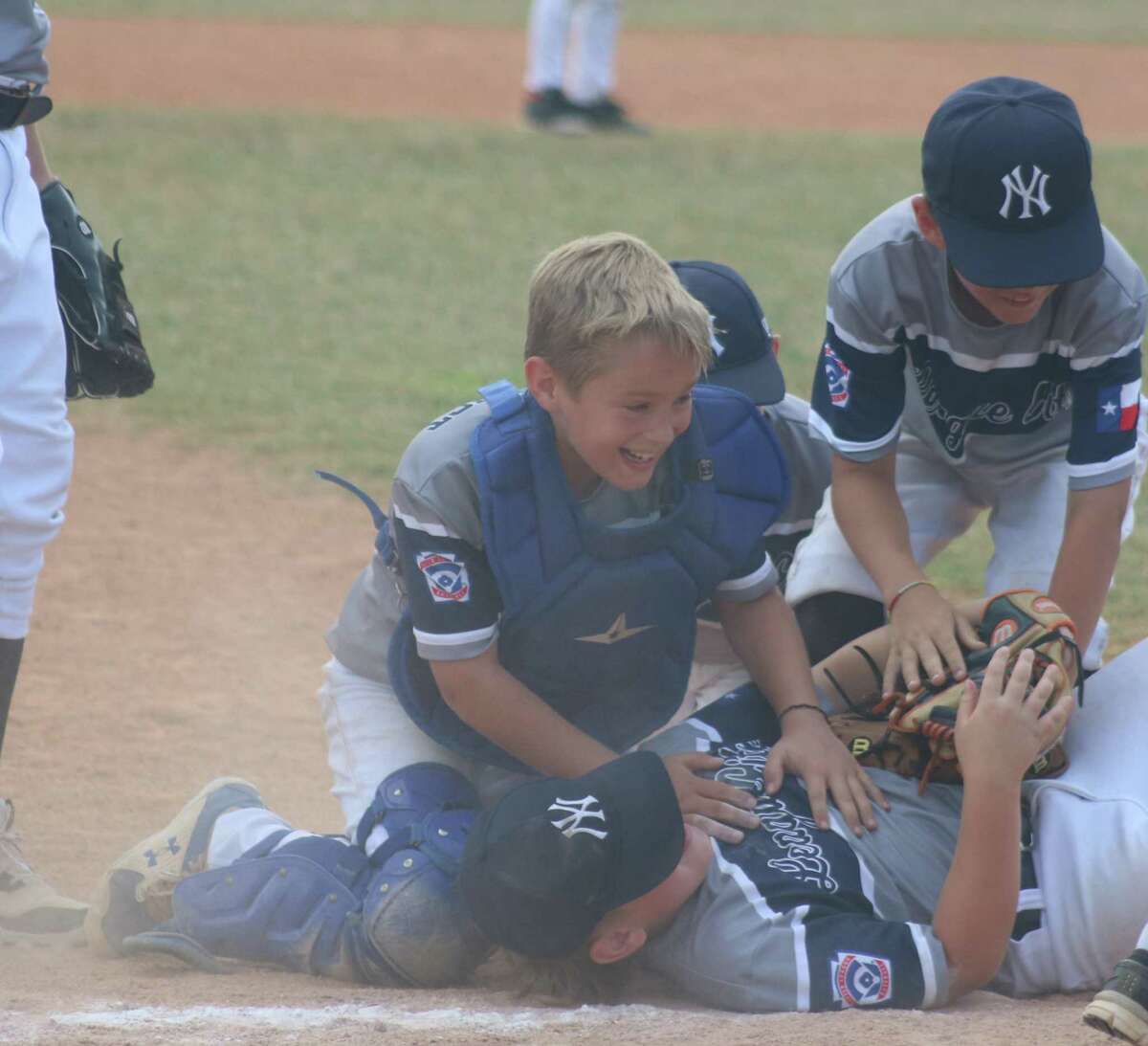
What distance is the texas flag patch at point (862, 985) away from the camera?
237cm

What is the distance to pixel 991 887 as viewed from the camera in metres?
2.35

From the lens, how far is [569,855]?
7.49 ft

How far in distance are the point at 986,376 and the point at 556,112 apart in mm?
8758

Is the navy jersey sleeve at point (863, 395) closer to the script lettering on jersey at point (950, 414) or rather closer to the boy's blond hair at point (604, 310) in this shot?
the script lettering on jersey at point (950, 414)

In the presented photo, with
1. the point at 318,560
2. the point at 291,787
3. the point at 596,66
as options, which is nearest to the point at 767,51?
the point at 596,66

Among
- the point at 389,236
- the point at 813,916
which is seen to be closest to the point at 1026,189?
the point at 813,916

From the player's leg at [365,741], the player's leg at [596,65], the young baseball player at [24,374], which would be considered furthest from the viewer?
the player's leg at [596,65]

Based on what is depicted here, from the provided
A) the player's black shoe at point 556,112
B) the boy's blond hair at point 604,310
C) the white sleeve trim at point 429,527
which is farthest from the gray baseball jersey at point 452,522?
the player's black shoe at point 556,112

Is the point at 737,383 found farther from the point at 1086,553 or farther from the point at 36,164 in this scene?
the point at 36,164

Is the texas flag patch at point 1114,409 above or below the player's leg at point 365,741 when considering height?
above

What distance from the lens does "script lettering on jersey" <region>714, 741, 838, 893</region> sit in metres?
2.49

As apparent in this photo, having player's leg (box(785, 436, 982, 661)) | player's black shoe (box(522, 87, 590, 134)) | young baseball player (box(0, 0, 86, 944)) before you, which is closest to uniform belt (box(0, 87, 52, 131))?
young baseball player (box(0, 0, 86, 944))

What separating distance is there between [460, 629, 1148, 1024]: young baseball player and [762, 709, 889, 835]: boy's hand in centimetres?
3

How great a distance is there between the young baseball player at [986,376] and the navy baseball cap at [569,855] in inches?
23.3
